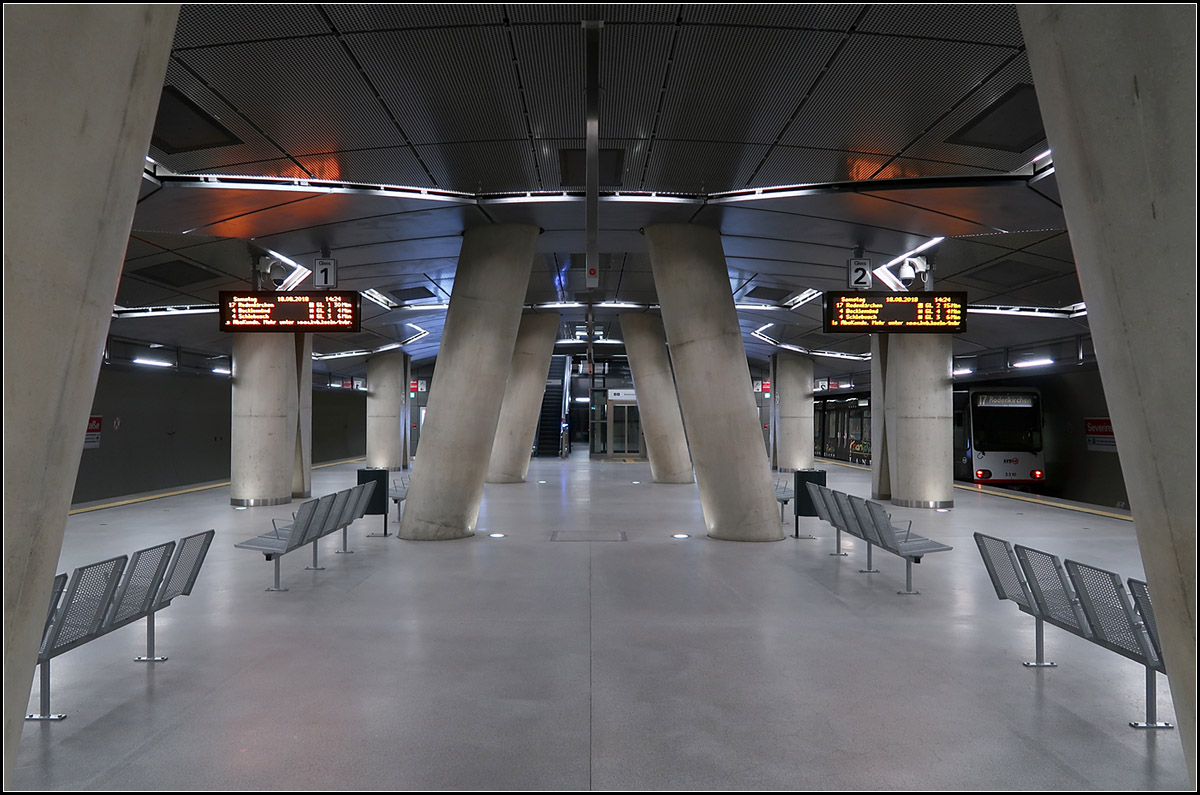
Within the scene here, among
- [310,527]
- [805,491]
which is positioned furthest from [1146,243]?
[805,491]

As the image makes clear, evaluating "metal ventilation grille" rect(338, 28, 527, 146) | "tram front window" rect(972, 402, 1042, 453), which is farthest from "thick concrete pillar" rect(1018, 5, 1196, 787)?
"tram front window" rect(972, 402, 1042, 453)

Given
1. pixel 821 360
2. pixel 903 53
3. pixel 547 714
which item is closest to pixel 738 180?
pixel 903 53

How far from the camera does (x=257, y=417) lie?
16531 mm

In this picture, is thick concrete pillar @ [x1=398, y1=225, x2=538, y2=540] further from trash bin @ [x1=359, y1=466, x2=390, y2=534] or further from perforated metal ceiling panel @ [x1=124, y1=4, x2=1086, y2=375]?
trash bin @ [x1=359, y1=466, x2=390, y2=534]

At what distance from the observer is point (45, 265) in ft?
8.20

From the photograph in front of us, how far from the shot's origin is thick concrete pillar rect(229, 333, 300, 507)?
16484 millimetres

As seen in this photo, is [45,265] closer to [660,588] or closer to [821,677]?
[821,677]

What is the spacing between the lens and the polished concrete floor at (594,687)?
3.94m

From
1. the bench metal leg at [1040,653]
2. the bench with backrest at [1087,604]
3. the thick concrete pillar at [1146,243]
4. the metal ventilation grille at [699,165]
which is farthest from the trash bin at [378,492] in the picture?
the thick concrete pillar at [1146,243]

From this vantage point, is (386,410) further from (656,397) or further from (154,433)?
(656,397)

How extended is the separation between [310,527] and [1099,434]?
22.0 meters

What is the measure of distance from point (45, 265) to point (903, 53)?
20.0 ft

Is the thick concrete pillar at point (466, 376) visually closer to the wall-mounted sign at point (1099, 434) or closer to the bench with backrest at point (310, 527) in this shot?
the bench with backrest at point (310, 527)

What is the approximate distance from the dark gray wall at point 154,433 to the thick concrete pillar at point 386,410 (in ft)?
17.7
